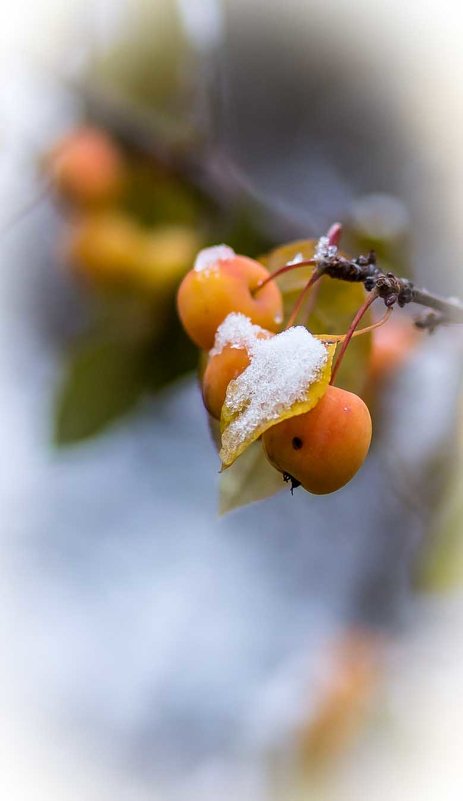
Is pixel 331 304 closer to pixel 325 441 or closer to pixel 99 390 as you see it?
pixel 325 441

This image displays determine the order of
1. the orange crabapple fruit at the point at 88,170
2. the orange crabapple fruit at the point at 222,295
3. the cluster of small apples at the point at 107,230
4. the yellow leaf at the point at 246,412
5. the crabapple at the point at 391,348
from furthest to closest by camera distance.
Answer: the orange crabapple fruit at the point at 88,170 → the cluster of small apples at the point at 107,230 → the crabapple at the point at 391,348 → the orange crabapple fruit at the point at 222,295 → the yellow leaf at the point at 246,412

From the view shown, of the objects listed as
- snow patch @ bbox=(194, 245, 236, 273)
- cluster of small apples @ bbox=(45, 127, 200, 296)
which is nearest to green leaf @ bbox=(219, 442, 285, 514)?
snow patch @ bbox=(194, 245, 236, 273)

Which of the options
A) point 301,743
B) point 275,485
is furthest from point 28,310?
point 275,485

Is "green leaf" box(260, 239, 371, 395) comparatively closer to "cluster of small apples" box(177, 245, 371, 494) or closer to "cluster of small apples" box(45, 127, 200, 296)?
"cluster of small apples" box(177, 245, 371, 494)

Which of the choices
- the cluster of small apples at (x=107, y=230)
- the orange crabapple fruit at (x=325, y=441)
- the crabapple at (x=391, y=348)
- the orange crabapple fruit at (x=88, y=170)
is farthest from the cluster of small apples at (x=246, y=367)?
the orange crabapple fruit at (x=88, y=170)

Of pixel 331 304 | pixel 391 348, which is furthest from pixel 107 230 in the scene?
pixel 331 304

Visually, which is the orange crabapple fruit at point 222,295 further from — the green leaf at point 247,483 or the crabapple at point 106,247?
the crabapple at point 106,247

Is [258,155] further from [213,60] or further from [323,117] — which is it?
[213,60]
